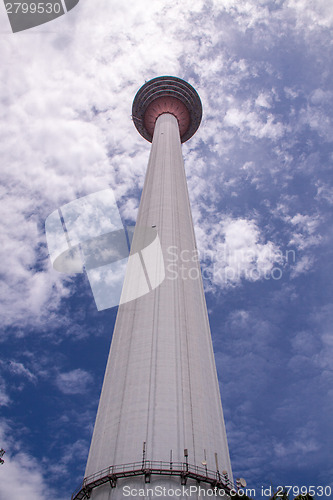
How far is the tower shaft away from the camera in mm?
28781

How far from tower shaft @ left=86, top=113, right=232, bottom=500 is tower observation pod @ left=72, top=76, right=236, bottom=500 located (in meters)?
0.08

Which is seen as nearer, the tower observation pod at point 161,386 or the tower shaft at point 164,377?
the tower observation pod at point 161,386

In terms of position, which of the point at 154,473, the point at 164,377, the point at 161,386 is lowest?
the point at 154,473

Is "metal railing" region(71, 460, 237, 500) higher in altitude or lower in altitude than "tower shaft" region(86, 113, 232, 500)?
lower

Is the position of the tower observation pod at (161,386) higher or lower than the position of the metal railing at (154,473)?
higher

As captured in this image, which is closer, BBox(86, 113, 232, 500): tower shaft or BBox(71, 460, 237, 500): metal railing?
BBox(71, 460, 237, 500): metal railing

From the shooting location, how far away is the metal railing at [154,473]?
2631 cm

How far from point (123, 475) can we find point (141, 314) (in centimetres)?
1491

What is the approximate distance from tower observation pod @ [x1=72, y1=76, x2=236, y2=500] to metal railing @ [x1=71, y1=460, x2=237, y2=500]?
0.06 meters

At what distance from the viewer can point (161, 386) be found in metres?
31.8

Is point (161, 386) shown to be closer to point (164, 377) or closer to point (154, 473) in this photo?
point (164, 377)

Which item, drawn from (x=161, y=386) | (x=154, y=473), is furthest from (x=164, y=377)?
(x=154, y=473)

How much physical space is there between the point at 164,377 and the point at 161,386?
88 cm

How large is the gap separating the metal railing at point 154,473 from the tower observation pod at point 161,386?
0.06 meters
